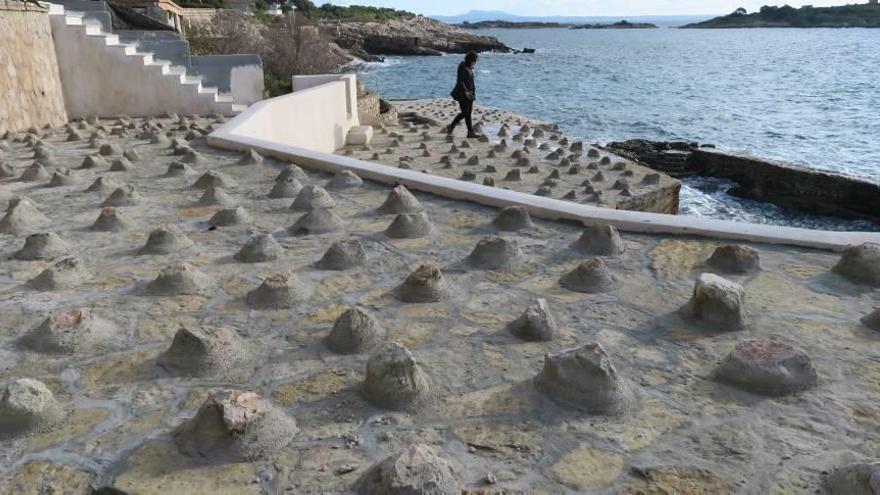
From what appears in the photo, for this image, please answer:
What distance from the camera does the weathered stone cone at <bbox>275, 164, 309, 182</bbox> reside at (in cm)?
501

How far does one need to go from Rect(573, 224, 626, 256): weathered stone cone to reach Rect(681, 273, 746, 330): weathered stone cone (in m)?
0.81

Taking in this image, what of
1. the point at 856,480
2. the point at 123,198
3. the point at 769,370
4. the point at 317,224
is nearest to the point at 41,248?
the point at 123,198

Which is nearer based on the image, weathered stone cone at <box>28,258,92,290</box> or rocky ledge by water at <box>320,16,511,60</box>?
weathered stone cone at <box>28,258,92,290</box>

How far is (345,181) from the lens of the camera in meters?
5.08

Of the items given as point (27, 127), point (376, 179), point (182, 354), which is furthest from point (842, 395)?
point (27, 127)

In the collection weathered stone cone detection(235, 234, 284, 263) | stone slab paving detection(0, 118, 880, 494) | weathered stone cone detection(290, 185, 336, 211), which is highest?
weathered stone cone detection(290, 185, 336, 211)

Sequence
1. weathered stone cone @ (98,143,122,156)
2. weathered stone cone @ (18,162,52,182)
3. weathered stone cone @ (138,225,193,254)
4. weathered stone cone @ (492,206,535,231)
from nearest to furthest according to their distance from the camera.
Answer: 1. weathered stone cone @ (138,225,193,254)
2. weathered stone cone @ (492,206,535,231)
3. weathered stone cone @ (18,162,52,182)
4. weathered stone cone @ (98,143,122,156)

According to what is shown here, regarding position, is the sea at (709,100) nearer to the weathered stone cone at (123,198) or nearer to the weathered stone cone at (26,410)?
the weathered stone cone at (123,198)

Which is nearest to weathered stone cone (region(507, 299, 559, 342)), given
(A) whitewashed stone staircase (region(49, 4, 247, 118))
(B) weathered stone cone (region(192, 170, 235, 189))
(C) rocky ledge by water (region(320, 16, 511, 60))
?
(B) weathered stone cone (region(192, 170, 235, 189))

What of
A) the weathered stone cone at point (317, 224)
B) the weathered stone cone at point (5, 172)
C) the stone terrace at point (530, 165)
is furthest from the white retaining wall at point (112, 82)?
the weathered stone cone at point (317, 224)

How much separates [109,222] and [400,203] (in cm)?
172

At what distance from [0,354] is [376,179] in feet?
9.80

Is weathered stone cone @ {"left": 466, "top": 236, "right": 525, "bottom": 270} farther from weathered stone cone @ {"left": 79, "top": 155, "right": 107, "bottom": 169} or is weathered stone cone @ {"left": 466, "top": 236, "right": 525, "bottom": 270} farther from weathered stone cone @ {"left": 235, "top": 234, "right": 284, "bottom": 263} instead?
weathered stone cone @ {"left": 79, "top": 155, "right": 107, "bottom": 169}

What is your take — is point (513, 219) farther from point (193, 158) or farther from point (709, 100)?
point (709, 100)
